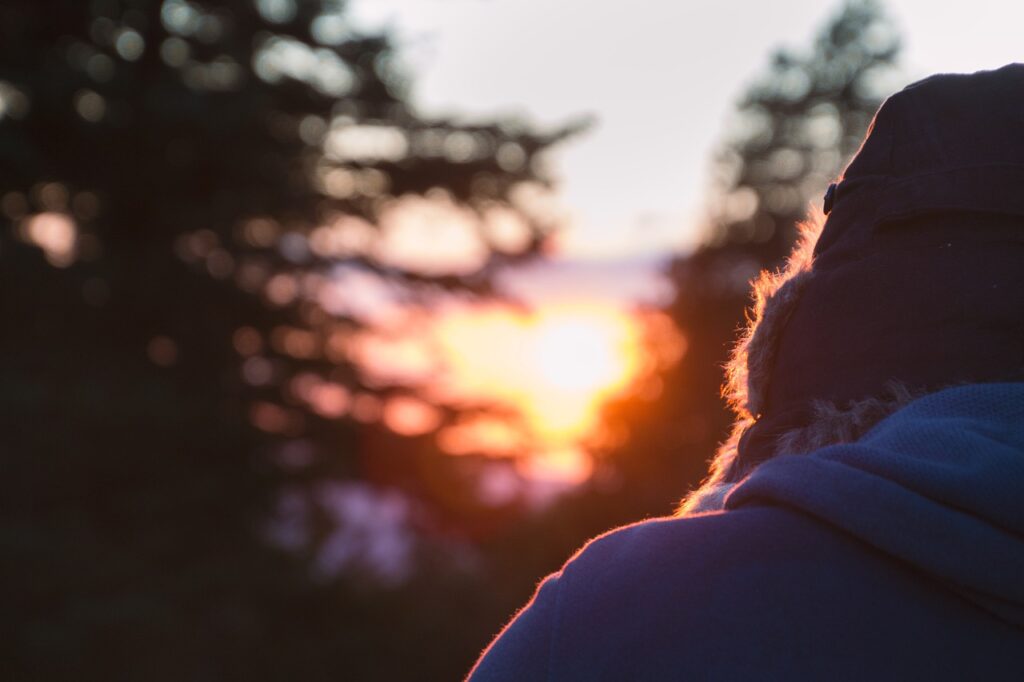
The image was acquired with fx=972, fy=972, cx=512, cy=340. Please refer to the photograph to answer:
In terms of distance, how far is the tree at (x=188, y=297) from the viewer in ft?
30.7

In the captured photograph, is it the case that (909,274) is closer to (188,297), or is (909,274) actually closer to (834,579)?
(834,579)

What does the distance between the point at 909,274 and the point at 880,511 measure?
1.52 ft

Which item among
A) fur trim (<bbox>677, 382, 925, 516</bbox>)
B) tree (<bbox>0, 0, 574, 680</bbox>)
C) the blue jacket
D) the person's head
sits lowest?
the blue jacket

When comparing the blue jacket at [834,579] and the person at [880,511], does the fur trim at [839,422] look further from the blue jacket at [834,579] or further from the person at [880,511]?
the blue jacket at [834,579]

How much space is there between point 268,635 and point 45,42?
677 centimetres

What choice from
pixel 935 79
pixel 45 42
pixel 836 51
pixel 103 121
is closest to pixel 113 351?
pixel 103 121

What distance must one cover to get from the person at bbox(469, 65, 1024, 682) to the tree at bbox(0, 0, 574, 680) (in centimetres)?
887

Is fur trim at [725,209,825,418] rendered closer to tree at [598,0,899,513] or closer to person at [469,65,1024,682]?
person at [469,65,1024,682]

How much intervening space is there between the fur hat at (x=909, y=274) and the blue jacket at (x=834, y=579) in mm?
178

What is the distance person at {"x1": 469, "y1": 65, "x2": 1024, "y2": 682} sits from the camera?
1125 millimetres

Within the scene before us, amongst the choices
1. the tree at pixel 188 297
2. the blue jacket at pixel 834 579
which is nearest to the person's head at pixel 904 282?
the blue jacket at pixel 834 579

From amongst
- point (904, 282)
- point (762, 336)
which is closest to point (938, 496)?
Result: point (904, 282)

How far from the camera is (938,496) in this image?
1147mm

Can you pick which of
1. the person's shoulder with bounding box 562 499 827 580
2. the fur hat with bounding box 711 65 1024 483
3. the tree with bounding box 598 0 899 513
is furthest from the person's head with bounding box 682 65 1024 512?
the tree with bounding box 598 0 899 513
